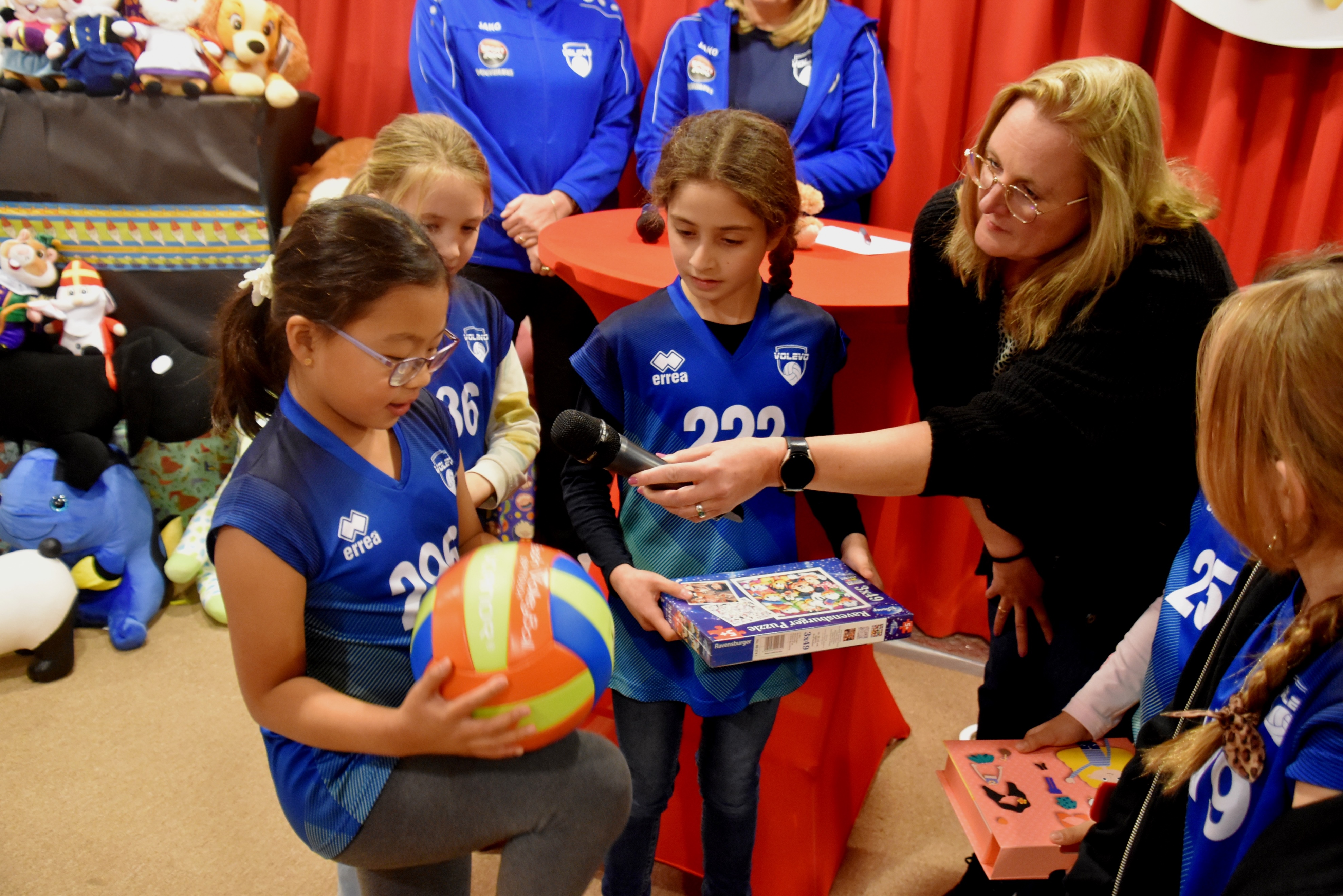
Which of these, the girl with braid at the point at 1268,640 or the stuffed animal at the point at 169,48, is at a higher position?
the stuffed animal at the point at 169,48

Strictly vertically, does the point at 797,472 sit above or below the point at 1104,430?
below

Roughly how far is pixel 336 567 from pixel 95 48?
269 centimetres

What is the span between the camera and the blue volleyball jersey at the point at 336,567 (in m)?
1.12

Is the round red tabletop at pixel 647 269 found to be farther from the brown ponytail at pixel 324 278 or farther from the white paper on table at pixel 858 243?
the brown ponytail at pixel 324 278

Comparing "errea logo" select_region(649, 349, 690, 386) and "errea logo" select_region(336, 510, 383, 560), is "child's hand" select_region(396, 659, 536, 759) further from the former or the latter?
"errea logo" select_region(649, 349, 690, 386)

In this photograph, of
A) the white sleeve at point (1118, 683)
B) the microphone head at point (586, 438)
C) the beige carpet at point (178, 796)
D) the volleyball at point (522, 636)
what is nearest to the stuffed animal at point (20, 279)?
the beige carpet at point (178, 796)

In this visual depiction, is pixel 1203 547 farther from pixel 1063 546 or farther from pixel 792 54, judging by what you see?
pixel 792 54

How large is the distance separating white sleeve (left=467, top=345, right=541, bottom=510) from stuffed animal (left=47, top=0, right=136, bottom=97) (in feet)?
6.40

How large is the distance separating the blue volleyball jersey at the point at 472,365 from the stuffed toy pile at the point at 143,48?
1666 millimetres

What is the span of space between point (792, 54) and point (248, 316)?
209 cm

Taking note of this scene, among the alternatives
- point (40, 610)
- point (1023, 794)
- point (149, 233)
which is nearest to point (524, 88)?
point (149, 233)

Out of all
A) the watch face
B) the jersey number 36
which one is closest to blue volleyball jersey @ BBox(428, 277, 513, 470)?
the jersey number 36

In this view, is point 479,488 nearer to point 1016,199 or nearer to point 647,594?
point 647,594

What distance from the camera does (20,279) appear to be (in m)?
2.98
